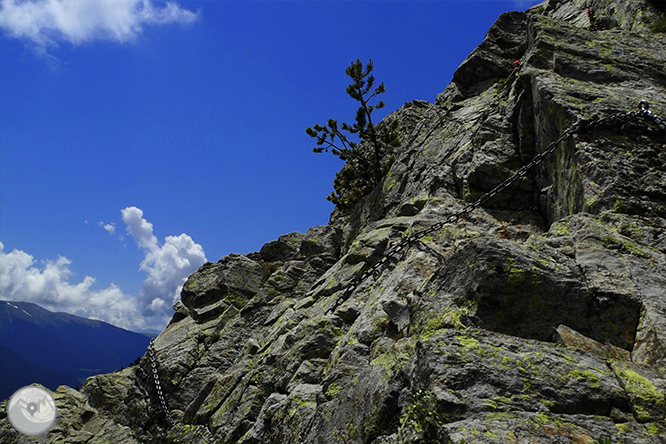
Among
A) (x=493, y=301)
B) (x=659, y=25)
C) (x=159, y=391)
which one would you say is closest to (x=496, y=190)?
(x=493, y=301)

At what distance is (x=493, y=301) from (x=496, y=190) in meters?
6.32

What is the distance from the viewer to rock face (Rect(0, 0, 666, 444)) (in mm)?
5855

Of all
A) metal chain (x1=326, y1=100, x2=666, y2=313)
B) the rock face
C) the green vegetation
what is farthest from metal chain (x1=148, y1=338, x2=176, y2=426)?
the green vegetation

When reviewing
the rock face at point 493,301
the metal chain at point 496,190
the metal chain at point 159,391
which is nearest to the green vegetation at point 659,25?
the rock face at point 493,301

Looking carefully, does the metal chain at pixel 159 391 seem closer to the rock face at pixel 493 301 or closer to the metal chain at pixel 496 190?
the rock face at pixel 493 301

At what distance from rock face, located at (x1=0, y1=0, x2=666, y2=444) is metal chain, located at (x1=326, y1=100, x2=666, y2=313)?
0.47 feet

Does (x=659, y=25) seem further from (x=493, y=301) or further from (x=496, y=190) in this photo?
(x=493, y=301)

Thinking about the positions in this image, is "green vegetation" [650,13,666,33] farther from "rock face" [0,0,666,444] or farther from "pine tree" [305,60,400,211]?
"pine tree" [305,60,400,211]

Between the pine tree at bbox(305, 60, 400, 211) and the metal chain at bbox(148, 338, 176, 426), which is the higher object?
the pine tree at bbox(305, 60, 400, 211)

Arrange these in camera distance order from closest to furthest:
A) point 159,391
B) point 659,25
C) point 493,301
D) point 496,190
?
point 493,301
point 496,190
point 659,25
point 159,391

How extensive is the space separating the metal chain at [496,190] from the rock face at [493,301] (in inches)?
5.7

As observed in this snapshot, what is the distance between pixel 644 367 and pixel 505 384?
217 cm

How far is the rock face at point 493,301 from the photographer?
5.86 m

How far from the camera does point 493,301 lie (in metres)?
7.72
